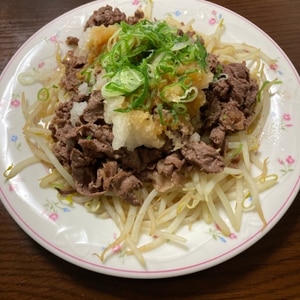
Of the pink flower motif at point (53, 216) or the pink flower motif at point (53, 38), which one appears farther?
the pink flower motif at point (53, 38)

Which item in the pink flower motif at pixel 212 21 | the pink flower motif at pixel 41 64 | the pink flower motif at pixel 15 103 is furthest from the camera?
the pink flower motif at pixel 212 21

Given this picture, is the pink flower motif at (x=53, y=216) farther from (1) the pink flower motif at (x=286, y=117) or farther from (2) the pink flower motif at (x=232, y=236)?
(1) the pink flower motif at (x=286, y=117)

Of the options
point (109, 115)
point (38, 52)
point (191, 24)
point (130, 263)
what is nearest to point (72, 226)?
point (130, 263)

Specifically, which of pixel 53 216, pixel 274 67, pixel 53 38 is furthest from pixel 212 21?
pixel 53 216

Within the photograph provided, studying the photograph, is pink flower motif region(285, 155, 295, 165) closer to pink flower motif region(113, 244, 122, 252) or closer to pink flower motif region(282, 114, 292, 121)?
pink flower motif region(282, 114, 292, 121)

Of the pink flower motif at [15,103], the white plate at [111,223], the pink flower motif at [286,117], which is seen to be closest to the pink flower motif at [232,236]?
the white plate at [111,223]

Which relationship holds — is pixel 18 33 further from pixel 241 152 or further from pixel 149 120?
pixel 241 152

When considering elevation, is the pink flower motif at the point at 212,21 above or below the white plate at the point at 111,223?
above
